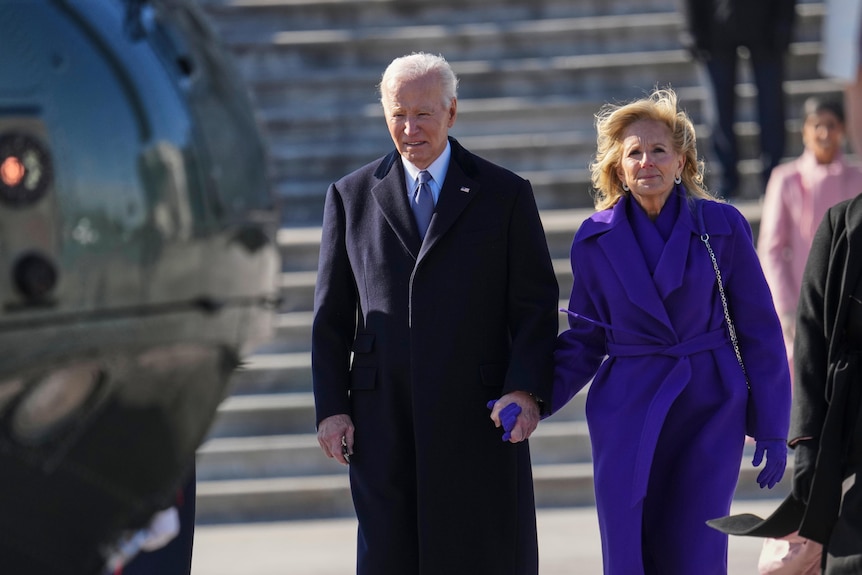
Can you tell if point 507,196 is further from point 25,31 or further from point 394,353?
point 25,31

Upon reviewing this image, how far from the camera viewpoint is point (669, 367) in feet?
13.4

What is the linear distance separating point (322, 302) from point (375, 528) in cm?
58

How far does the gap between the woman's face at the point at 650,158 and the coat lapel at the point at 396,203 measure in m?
0.59

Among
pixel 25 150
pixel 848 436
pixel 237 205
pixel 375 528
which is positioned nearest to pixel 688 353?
pixel 848 436

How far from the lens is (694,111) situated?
976 cm

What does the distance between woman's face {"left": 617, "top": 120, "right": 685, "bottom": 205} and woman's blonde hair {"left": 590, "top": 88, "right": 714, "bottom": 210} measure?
22 millimetres

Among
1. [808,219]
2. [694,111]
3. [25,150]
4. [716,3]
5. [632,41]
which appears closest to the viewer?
[25,150]

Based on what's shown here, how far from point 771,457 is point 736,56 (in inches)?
203

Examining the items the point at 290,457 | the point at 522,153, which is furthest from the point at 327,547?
the point at 522,153

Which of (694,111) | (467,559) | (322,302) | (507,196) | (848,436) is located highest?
(694,111)

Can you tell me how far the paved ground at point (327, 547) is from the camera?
6141 mm

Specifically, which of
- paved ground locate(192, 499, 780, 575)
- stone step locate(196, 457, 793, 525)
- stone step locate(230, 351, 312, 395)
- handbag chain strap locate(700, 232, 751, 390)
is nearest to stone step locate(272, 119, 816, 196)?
stone step locate(230, 351, 312, 395)

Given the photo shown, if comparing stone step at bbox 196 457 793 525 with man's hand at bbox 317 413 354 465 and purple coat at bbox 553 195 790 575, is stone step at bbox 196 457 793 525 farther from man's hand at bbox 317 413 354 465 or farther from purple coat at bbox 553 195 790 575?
man's hand at bbox 317 413 354 465

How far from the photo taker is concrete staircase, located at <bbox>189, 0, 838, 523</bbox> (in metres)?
8.27
